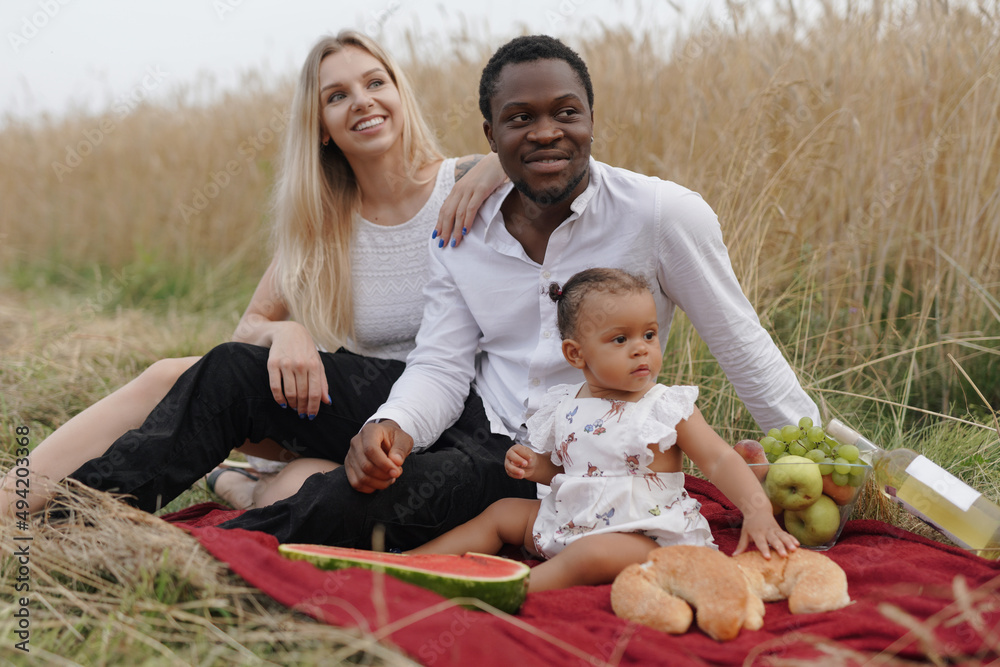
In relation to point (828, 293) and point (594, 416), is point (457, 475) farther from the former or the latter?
point (828, 293)

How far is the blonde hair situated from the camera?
10.1 feet

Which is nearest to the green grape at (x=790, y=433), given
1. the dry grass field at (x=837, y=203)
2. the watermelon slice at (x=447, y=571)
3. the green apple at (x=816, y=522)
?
the green apple at (x=816, y=522)

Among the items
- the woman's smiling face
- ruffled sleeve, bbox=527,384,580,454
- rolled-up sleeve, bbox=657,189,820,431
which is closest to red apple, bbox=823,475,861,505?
rolled-up sleeve, bbox=657,189,820,431

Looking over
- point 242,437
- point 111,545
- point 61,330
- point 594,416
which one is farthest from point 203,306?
point 594,416

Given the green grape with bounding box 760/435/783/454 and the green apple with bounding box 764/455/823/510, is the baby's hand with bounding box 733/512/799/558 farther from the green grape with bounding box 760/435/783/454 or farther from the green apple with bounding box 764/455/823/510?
the green grape with bounding box 760/435/783/454

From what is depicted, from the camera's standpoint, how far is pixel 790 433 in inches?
91.0

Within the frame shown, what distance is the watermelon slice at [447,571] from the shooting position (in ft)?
6.20

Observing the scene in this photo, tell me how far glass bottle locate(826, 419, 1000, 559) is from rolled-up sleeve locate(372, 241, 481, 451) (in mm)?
1171

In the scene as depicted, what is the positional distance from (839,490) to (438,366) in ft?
4.11

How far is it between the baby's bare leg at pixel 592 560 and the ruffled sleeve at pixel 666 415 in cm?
25

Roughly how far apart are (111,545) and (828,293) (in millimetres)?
3160

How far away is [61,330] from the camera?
5.16 metres

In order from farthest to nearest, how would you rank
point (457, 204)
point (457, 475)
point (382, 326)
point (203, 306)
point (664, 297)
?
point (203, 306), point (382, 326), point (457, 204), point (664, 297), point (457, 475)

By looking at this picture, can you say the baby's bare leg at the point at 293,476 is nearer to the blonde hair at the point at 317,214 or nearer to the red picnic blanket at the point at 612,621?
the blonde hair at the point at 317,214
